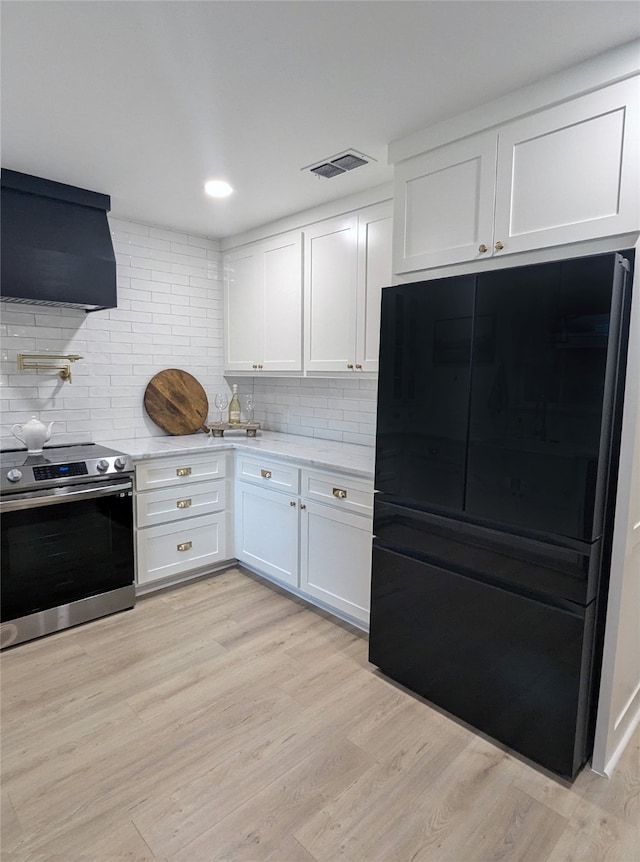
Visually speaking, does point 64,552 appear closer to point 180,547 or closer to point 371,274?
point 180,547

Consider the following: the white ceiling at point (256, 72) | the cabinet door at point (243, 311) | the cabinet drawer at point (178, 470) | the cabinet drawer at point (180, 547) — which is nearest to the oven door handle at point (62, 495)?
the cabinet drawer at point (178, 470)

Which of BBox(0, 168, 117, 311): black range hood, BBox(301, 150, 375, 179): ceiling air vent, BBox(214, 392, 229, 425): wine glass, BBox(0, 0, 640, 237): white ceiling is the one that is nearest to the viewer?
BBox(0, 0, 640, 237): white ceiling

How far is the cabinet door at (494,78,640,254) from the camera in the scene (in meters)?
1.51

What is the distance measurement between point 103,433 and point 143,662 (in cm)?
159

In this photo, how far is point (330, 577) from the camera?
107 inches

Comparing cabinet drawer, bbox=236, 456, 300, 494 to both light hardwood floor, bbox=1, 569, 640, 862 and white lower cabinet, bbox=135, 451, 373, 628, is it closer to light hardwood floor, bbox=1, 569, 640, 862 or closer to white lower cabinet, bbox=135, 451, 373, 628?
white lower cabinet, bbox=135, 451, 373, 628

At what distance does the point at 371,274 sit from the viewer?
2656 mm

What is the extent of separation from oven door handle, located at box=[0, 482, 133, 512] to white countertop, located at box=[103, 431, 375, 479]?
0.22 m

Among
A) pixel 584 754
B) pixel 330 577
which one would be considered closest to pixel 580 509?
pixel 584 754

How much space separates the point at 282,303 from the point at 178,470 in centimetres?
132

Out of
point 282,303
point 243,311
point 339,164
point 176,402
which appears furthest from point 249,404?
point 339,164

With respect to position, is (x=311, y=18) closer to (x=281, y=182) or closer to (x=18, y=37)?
(x=18, y=37)

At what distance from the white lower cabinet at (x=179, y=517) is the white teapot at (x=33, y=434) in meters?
0.55

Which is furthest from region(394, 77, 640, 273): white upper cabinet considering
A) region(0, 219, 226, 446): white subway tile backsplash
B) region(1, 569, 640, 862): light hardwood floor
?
region(0, 219, 226, 446): white subway tile backsplash
